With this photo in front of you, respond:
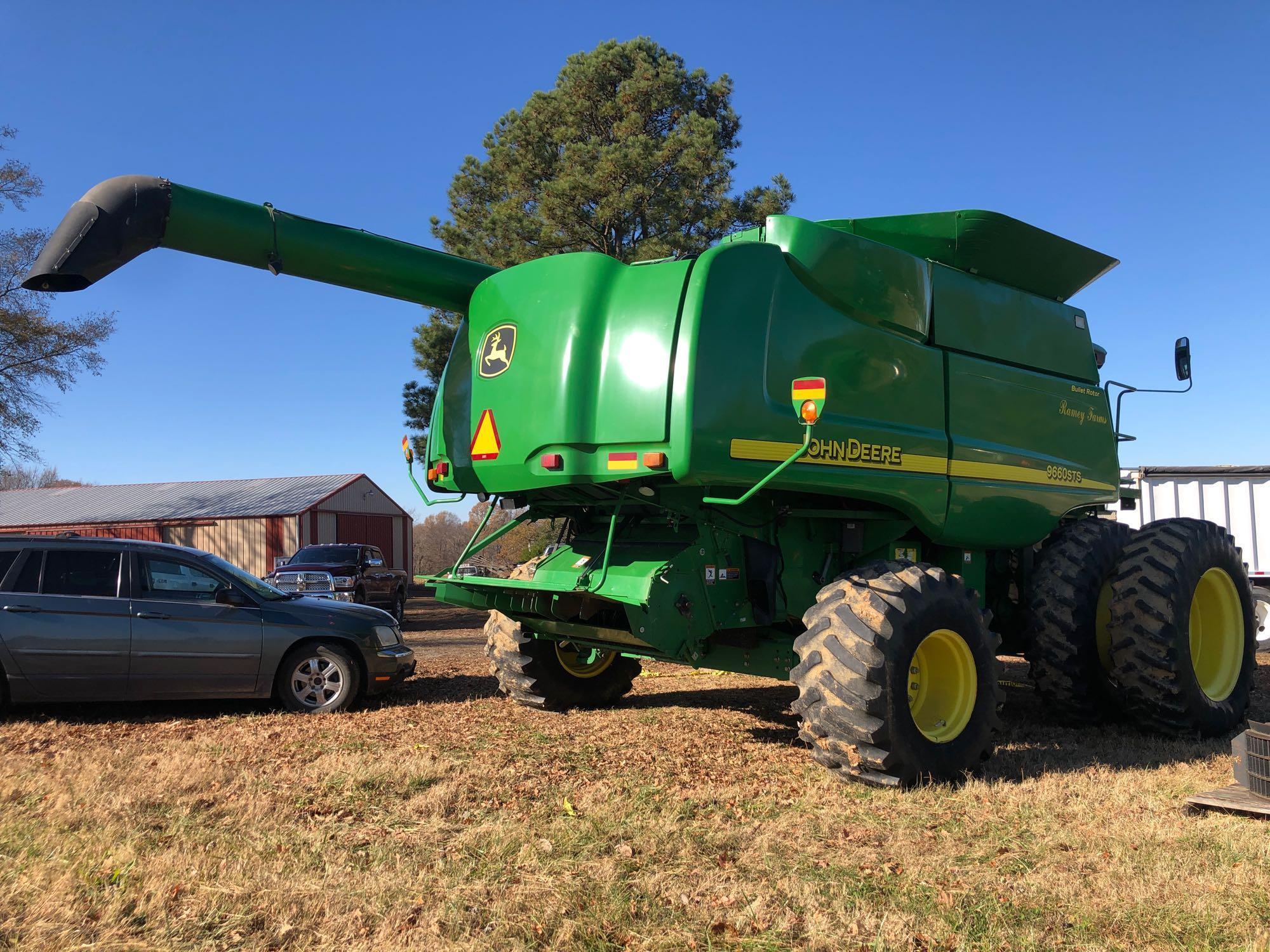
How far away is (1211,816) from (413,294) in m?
5.80

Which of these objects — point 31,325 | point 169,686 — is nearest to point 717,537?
point 169,686

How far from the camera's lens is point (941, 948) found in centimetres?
319

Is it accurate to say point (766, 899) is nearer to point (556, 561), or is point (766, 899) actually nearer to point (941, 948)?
point (941, 948)

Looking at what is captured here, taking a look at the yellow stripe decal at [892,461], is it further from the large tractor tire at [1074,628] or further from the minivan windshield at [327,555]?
Answer: the minivan windshield at [327,555]

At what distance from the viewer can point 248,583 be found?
794cm

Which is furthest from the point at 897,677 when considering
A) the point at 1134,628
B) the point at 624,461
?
the point at 1134,628

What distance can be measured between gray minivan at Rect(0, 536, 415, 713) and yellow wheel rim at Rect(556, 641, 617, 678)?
161 centimetres

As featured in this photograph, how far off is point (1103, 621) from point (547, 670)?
4514mm

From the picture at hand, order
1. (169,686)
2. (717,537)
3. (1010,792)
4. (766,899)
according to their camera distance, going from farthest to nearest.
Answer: (169,686) → (717,537) → (1010,792) → (766,899)

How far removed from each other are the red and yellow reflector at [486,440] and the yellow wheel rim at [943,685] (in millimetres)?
3060

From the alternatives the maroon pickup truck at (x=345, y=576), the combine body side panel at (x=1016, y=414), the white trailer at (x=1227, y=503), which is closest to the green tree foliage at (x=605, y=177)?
the maroon pickup truck at (x=345, y=576)

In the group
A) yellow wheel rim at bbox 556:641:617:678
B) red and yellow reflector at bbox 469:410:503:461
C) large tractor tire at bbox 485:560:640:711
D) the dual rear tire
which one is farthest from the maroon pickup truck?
the dual rear tire

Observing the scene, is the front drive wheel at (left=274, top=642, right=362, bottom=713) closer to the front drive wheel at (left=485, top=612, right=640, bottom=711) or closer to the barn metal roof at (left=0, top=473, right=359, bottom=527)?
the front drive wheel at (left=485, top=612, right=640, bottom=711)

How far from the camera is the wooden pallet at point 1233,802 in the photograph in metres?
4.61
